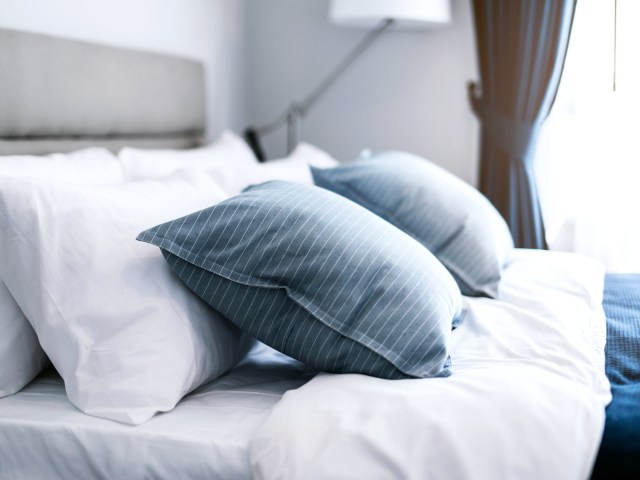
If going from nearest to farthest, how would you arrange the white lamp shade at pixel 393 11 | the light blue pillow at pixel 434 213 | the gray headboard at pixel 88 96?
the gray headboard at pixel 88 96 → the light blue pillow at pixel 434 213 → the white lamp shade at pixel 393 11

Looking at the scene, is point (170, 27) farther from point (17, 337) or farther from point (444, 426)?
point (444, 426)

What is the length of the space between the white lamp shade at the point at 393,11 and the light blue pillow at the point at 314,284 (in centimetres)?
160

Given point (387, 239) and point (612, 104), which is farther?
point (612, 104)

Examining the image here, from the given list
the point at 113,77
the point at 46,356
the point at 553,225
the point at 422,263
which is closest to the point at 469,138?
the point at 553,225

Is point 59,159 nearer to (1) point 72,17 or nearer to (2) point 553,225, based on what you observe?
(1) point 72,17

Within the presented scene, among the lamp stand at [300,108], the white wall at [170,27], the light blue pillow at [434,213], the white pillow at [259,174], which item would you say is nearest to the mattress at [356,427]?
the light blue pillow at [434,213]

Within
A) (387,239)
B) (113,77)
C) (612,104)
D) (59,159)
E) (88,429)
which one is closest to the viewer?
(88,429)

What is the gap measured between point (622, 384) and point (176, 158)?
123cm

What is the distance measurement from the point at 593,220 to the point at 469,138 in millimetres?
676

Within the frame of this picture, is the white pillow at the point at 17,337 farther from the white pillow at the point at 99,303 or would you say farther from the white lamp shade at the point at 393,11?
the white lamp shade at the point at 393,11

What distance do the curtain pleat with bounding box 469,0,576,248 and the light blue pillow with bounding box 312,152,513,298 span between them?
101cm

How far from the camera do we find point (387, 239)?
123 centimetres

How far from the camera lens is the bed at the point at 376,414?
92 cm

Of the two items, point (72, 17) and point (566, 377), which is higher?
point (72, 17)
